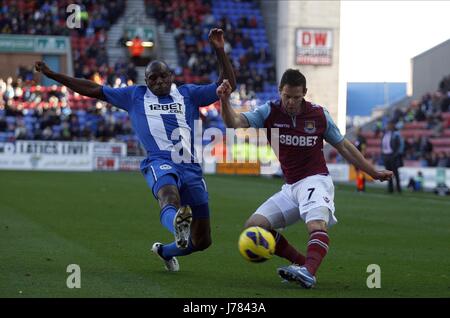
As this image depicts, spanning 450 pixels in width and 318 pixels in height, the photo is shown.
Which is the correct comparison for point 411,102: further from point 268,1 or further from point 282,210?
point 282,210

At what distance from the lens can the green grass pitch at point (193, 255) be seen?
8.52 m

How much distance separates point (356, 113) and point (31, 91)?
27.6 m

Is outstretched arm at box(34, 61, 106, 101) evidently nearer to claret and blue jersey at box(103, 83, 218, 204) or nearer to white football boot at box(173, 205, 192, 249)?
→ claret and blue jersey at box(103, 83, 218, 204)

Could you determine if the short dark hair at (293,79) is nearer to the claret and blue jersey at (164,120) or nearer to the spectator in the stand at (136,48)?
the claret and blue jersey at (164,120)

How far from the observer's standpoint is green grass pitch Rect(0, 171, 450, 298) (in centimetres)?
852

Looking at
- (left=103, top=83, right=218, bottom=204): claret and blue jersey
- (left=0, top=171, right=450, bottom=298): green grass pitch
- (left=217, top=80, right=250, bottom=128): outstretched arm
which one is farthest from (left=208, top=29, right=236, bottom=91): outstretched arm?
(left=0, top=171, right=450, bottom=298): green grass pitch

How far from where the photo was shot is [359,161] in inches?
362

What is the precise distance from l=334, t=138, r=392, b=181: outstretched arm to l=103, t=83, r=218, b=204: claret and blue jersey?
4.78 ft

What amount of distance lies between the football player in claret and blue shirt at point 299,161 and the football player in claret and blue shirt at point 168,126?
31.9 inches

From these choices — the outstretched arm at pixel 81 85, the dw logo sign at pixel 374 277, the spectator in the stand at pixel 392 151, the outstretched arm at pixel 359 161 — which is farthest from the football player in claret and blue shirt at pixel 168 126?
the spectator in the stand at pixel 392 151

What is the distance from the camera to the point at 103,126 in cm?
4303

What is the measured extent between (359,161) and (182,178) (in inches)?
67.8

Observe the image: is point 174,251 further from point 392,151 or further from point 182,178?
point 392,151
